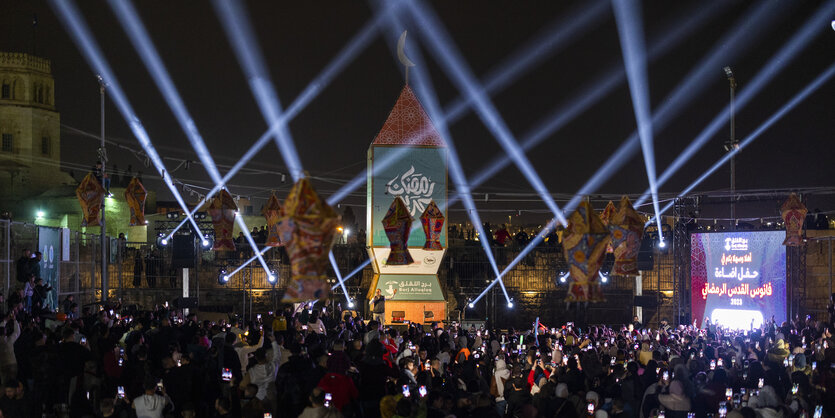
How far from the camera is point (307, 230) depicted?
10758 millimetres

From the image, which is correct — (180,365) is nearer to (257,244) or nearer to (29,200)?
(257,244)

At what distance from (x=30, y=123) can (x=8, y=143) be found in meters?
1.90

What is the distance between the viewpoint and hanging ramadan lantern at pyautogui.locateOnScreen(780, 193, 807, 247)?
21797 mm

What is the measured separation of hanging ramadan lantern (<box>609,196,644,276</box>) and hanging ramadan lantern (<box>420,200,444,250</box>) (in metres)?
6.80

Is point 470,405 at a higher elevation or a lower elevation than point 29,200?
lower

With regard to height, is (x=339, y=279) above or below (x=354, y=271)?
below

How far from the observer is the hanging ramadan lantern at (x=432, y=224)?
25.0 meters

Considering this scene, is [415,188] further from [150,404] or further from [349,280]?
[150,404]

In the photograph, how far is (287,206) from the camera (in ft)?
35.3

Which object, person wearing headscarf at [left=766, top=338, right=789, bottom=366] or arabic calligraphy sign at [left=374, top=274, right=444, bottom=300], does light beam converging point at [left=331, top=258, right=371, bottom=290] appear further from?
person wearing headscarf at [left=766, top=338, right=789, bottom=366]

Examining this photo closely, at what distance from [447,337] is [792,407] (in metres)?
7.19

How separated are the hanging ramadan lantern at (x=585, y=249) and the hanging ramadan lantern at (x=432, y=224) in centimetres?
954

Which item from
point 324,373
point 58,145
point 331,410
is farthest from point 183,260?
point 58,145

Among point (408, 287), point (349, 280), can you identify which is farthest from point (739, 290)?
point (349, 280)
